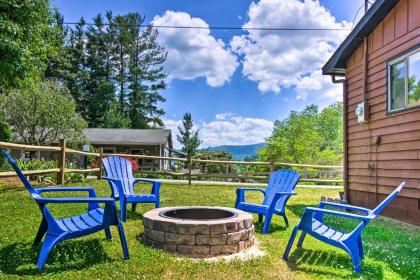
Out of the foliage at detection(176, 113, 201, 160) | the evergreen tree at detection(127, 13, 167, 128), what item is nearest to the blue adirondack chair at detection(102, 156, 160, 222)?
the foliage at detection(176, 113, 201, 160)

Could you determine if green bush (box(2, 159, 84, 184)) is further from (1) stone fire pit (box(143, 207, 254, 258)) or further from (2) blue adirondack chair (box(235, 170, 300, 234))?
(1) stone fire pit (box(143, 207, 254, 258))

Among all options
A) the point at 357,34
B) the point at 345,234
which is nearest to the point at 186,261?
the point at 345,234

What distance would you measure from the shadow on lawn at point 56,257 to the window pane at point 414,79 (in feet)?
16.1

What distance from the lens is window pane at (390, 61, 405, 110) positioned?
19.8 feet

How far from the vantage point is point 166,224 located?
156 inches

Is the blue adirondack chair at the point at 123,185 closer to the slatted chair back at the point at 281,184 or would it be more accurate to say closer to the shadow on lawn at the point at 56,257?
the shadow on lawn at the point at 56,257

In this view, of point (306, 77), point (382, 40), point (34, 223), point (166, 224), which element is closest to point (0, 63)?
point (34, 223)

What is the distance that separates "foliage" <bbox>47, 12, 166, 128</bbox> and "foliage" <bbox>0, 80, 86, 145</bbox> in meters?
13.9

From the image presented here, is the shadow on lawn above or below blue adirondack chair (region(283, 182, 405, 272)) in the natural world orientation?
below

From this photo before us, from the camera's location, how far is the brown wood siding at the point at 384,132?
5.70 meters

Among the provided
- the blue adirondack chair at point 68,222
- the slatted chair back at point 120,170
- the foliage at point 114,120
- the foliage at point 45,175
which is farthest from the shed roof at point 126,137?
the blue adirondack chair at point 68,222

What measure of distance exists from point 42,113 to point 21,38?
8.87m

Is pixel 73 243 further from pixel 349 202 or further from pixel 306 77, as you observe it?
pixel 306 77

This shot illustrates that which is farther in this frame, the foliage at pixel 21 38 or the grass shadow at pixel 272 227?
the foliage at pixel 21 38
